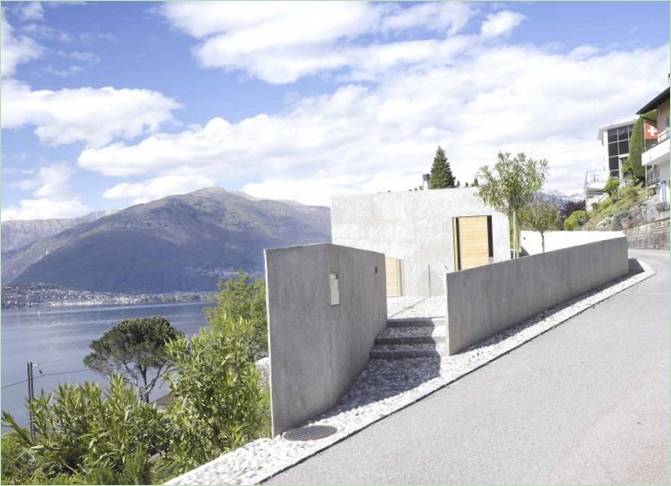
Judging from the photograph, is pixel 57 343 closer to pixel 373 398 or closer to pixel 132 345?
pixel 132 345

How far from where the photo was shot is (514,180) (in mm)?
24719

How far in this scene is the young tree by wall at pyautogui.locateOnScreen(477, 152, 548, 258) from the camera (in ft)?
81.4

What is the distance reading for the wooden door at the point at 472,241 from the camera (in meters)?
27.8

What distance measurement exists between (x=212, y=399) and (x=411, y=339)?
16.4 ft

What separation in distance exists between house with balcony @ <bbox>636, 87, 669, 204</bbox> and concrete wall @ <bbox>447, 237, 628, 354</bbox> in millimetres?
20747

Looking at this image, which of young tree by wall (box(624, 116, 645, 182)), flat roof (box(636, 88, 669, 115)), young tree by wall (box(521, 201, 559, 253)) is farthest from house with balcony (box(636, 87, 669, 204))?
young tree by wall (box(521, 201, 559, 253))

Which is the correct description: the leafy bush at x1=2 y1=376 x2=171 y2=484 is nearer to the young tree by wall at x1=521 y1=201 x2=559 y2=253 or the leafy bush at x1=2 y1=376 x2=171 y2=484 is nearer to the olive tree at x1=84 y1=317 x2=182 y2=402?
the young tree by wall at x1=521 y1=201 x2=559 y2=253

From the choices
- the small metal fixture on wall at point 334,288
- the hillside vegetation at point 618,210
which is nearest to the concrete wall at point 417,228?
the hillside vegetation at point 618,210

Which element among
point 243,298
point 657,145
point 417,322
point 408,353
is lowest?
point 243,298

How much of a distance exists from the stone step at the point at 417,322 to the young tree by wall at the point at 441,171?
52939mm

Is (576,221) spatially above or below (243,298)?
above

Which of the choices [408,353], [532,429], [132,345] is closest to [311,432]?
[532,429]

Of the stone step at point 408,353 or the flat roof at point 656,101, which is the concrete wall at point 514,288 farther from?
the flat roof at point 656,101

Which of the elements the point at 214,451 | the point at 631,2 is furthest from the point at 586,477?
the point at 631,2
